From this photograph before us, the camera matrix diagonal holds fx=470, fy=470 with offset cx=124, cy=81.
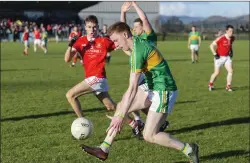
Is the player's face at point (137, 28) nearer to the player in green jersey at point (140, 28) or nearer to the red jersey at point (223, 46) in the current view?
the player in green jersey at point (140, 28)

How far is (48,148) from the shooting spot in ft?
26.1

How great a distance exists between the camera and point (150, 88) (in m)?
6.30

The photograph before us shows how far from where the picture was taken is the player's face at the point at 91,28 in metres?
8.41

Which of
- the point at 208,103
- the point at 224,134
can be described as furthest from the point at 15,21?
the point at 224,134

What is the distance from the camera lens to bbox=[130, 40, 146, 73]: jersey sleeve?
573 cm

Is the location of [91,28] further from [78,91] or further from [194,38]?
[194,38]

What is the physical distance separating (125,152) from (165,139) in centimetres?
160

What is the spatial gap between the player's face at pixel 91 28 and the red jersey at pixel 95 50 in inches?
7.8

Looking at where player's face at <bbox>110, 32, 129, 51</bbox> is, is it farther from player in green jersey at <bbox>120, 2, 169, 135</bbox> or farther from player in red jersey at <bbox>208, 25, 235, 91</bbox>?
player in red jersey at <bbox>208, 25, 235, 91</bbox>

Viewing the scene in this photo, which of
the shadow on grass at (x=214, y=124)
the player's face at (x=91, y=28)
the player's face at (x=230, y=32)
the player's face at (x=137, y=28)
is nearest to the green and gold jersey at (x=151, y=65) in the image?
the player's face at (x=91, y=28)

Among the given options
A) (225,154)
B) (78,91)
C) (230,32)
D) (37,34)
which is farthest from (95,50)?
(37,34)

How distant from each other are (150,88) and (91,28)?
261cm

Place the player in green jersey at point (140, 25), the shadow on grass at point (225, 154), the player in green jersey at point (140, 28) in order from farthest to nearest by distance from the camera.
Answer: the player in green jersey at point (140, 28)
the player in green jersey at point (140, 25)
the shadow on grass at point (225, 154)

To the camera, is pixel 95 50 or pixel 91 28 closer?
pixel 91 28
